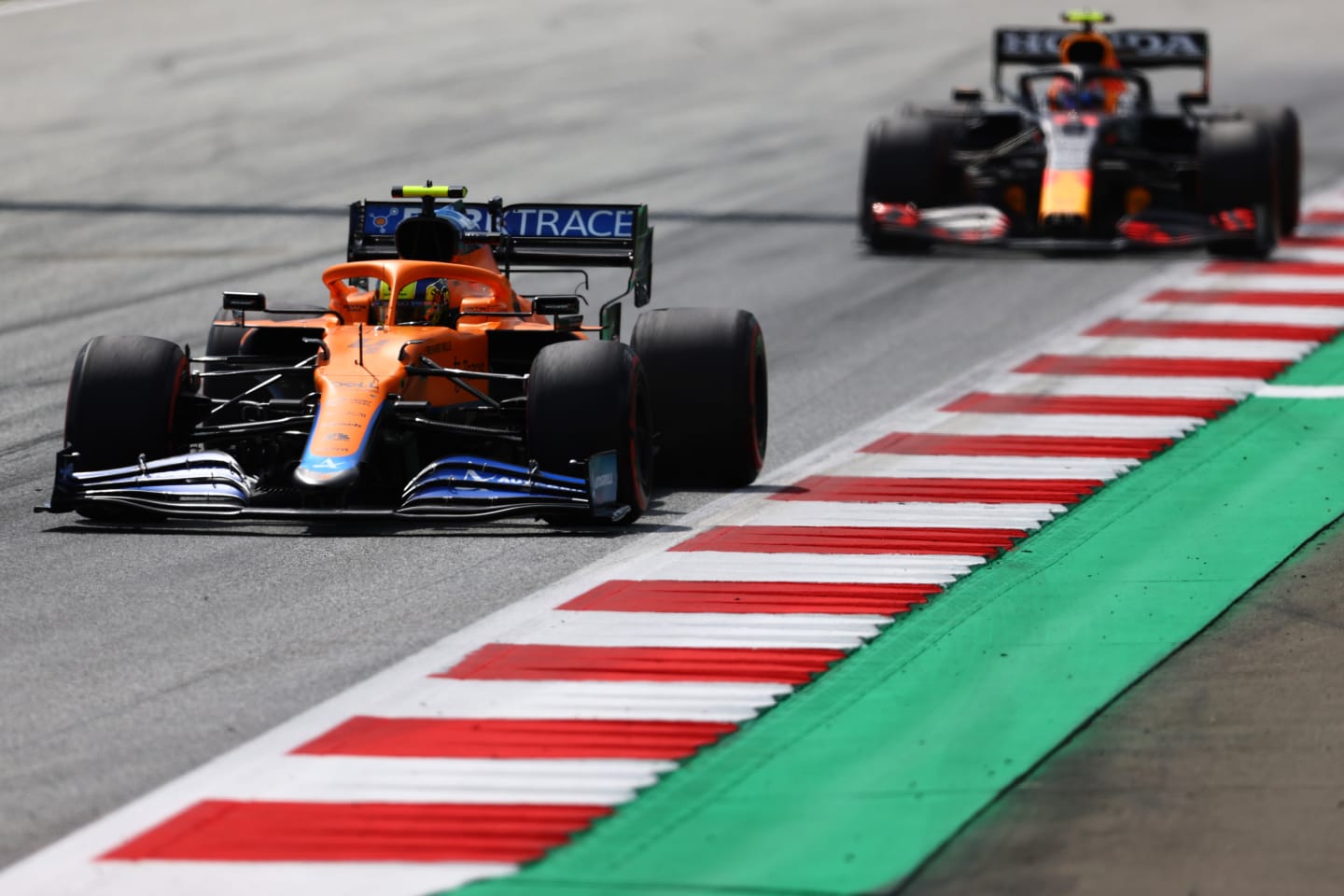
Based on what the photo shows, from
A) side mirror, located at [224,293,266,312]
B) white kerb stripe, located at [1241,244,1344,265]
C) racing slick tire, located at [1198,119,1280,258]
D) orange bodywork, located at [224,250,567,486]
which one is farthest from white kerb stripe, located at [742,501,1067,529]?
white kerb stripe, located at [1241,244,1344,265]

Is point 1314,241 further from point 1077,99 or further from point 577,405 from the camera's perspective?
point 577,405

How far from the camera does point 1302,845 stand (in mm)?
6398

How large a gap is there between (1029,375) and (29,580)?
737 cm

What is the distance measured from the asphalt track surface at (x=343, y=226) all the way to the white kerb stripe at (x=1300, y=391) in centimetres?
198

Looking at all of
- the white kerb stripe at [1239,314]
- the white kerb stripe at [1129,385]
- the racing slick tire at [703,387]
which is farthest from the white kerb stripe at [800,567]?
the white kerb stripe at [1239,314]

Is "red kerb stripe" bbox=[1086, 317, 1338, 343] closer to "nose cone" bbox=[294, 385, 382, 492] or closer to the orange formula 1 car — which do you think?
the orange formula 1 car

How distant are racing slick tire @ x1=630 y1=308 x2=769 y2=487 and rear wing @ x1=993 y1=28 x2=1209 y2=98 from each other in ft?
34.8

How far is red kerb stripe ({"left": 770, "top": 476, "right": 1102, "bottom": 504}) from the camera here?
11.3 m

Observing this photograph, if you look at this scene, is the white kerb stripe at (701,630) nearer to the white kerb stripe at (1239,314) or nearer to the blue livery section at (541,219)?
the blue livery section at (541,219)

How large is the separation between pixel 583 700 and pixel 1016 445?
5442mm

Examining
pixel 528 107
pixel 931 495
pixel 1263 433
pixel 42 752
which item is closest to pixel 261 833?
pixel 42 752

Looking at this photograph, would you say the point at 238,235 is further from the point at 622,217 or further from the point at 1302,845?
the point at 1302,845

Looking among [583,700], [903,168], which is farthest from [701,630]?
[903,168]

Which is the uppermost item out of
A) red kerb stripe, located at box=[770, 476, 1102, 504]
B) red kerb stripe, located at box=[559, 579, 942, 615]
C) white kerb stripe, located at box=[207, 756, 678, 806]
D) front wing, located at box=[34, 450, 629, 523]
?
front wing, located at box=[34, 450, 629, 523]
